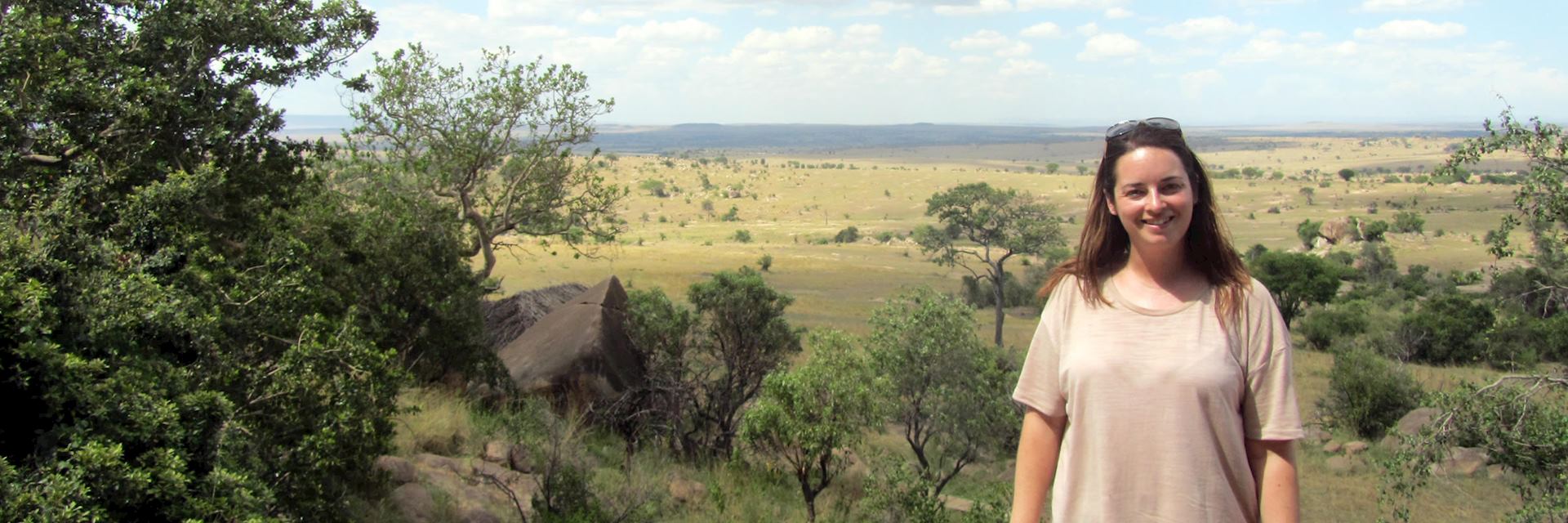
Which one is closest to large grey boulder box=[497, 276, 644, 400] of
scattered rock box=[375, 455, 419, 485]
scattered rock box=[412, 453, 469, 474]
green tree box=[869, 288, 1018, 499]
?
scattered rock box=[412, 453, 469, 474]

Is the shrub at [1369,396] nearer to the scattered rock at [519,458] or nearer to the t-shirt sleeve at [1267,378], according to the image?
the scattered rock at [519,458]

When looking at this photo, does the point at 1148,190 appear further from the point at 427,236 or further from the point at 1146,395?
the point at 427,236

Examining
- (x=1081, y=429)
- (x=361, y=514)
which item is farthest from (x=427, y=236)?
(x=1081, y=429)

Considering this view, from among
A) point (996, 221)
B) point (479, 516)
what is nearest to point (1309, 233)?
point (996, 221)

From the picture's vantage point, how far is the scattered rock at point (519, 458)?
33.0 ft

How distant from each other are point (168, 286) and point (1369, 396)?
1897cm

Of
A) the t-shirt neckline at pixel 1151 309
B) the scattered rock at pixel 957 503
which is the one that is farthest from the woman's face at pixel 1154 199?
the scattered rock at pixel 957 503

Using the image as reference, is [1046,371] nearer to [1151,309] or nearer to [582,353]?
[1151,309]

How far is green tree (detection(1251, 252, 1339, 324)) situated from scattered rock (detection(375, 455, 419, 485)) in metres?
28.9

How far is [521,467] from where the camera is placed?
10078 mm

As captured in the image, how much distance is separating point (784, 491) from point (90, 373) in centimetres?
752

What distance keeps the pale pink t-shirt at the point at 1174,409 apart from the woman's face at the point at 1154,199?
17 centimetres

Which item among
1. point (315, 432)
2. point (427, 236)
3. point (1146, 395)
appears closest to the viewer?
point (1146, 395)

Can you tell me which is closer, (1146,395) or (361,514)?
(1146,395)
